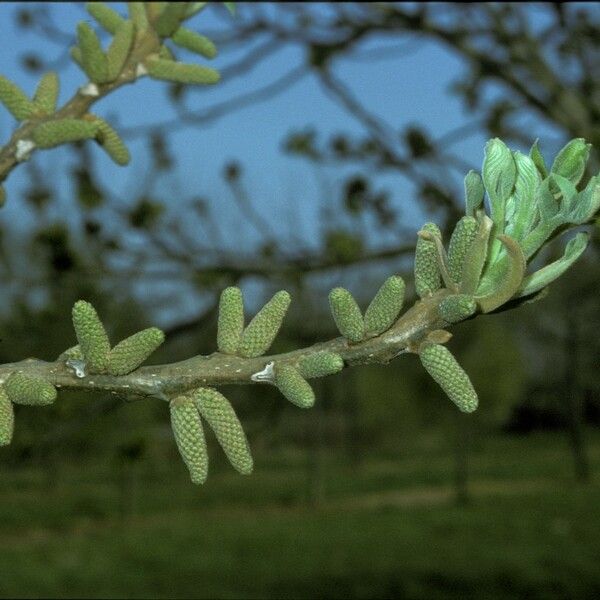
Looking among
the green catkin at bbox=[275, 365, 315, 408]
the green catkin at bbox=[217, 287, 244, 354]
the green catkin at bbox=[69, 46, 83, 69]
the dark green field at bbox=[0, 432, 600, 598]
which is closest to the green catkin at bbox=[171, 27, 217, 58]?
the green catkin at bbox=[69, 46, 83, 69]

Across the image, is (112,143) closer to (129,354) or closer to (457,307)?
(129,354)

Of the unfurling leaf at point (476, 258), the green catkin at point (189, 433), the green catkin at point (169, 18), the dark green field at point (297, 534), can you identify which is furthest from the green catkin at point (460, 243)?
the dark green field at point (297, 534)

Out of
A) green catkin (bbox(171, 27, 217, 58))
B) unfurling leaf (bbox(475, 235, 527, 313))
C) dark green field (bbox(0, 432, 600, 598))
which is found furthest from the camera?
dark green field (bbox(0, 432, 600, 598))

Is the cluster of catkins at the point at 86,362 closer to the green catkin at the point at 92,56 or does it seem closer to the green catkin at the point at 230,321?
the green catkin at the point at 230,321

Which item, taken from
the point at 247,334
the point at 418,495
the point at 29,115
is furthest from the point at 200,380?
the point at 418,495

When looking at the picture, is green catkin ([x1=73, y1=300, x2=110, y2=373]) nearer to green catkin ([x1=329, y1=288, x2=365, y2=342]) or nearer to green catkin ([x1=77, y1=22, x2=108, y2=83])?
green catkin ([x1=329, y1=288, x2=365, y2=342])

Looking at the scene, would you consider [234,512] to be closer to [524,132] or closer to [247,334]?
[524,132]
